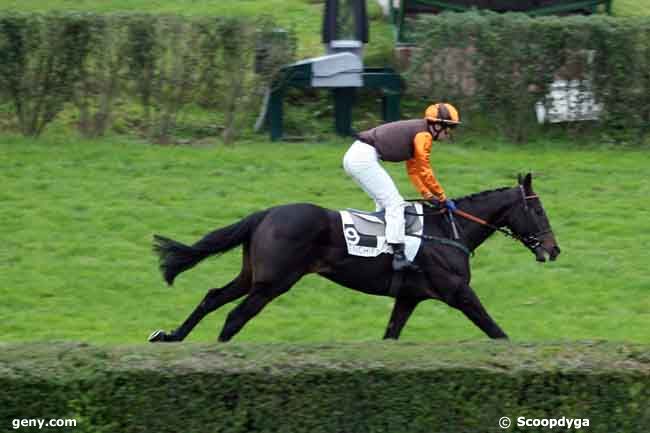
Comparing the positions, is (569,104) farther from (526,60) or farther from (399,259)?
(399,259)

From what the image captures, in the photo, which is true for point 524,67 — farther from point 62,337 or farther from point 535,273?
point 62,337

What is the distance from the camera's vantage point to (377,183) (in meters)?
8.30

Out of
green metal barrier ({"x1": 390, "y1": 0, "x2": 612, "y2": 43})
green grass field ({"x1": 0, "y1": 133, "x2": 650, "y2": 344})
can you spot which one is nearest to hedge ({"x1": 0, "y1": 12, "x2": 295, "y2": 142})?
green grass field ({"x1": 0, "y1": 133, "x2": 650, "y2": 344})

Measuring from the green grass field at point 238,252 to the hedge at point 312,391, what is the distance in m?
2.41

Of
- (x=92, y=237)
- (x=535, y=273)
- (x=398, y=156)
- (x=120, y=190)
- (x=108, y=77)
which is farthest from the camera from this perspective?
(x=108, y=77)

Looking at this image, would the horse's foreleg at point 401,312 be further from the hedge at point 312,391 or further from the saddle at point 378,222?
the hedge at point 312,391

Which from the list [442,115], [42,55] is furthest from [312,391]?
[42,55]

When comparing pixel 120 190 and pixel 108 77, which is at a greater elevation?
pixel 108 77

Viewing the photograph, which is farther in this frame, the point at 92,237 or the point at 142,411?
the point at 92,237

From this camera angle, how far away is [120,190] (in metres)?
12.2

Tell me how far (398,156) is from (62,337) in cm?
276

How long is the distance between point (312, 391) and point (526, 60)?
26.9 feet

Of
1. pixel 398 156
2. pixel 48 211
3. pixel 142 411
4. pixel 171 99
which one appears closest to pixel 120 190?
Result: pixel 48 211

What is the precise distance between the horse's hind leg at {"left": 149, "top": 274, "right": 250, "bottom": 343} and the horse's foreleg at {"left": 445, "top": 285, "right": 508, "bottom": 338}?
4.75 feet
